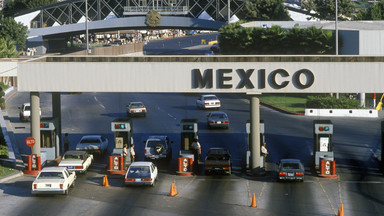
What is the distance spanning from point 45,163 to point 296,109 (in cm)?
3322

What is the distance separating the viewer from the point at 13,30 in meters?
132

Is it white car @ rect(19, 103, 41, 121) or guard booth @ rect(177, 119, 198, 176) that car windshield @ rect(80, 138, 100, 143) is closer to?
guard booth @ rect(177, 119, 198, 176)

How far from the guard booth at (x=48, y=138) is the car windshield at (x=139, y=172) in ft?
31.0

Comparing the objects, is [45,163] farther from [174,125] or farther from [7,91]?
[7,91]

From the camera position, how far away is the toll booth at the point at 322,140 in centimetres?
4503

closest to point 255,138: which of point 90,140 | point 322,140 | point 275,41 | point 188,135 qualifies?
point 322,140

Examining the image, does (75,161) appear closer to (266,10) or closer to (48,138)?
(48,138)

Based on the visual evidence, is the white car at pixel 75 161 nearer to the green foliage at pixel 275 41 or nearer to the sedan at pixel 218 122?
the sedan at pixel 218 122

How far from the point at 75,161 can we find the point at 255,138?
1104 centimetres

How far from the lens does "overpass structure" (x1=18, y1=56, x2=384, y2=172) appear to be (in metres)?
42.4

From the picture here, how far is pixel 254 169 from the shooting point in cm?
4344

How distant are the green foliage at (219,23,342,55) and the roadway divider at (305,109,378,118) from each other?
16.8 m

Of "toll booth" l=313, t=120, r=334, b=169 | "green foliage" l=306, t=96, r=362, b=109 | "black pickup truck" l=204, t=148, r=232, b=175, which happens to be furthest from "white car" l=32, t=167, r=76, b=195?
"green foliage" l=306, t=96, r=362, b=109

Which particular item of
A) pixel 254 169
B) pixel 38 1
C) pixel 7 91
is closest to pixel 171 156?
pixel 254 169
